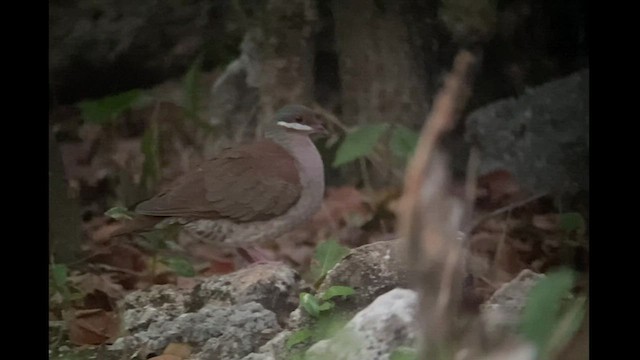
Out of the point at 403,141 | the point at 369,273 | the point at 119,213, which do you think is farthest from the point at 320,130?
the point at 119,213

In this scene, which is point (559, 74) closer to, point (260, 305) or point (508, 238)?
point (508, 238)

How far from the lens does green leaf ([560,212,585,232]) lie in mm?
1264

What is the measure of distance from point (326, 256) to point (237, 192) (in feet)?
0.55

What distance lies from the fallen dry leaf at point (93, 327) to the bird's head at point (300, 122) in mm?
392

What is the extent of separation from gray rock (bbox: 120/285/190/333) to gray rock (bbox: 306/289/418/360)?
216mm

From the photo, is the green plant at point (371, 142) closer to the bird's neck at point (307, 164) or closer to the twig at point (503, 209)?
the bird's neck at point (307, 164)

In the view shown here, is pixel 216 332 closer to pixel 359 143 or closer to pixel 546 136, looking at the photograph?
pixel 359 143

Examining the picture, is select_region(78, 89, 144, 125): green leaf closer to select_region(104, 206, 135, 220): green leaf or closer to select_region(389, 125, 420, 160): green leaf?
select_region(104, 206, 135, 220): green leaf

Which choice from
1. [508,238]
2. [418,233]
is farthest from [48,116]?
[508,238]

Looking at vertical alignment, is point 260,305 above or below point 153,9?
below

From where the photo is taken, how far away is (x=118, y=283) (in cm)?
122

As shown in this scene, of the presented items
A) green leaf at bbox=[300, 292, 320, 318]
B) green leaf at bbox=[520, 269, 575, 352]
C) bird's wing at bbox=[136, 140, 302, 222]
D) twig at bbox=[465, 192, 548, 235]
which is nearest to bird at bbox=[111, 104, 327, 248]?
bird's wing at bbox=[136, 140, 302, 222]

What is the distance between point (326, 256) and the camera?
1227 millimetres
